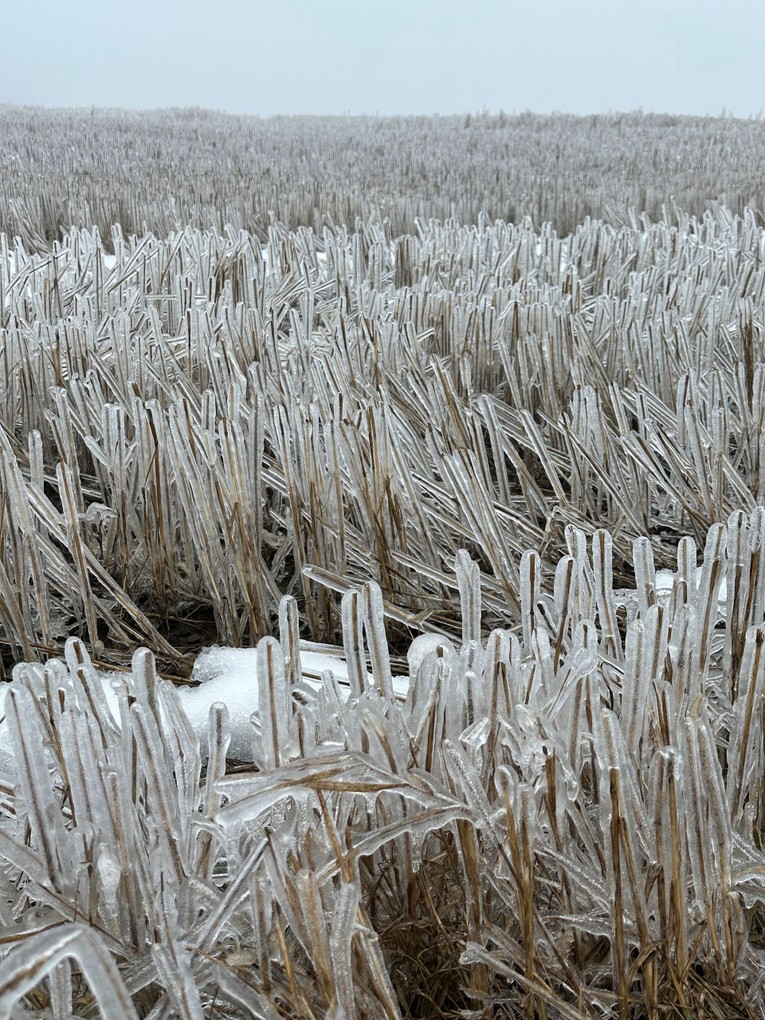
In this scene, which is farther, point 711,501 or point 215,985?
point 711,501

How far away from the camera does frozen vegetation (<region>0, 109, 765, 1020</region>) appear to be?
0.64m

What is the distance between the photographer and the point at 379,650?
77cm

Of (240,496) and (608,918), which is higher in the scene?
(240,496)

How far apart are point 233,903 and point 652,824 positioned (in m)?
0.34

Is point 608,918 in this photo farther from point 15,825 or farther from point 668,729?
point 15,825

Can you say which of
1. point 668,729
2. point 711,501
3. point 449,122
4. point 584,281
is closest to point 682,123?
point 449,122

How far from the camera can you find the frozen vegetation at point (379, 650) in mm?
642

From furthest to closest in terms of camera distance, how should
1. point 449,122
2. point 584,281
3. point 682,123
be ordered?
1. point 449,122
2. point 682,123
3. point 584,281

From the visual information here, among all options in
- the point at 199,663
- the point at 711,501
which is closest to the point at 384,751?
the point at 199,663

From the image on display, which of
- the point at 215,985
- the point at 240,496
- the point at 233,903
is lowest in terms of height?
the point at 215,985

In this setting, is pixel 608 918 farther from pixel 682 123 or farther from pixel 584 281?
pixel 682 123

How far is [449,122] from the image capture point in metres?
13.0

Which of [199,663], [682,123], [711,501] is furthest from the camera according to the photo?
[682,123]

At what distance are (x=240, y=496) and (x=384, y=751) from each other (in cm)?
60
